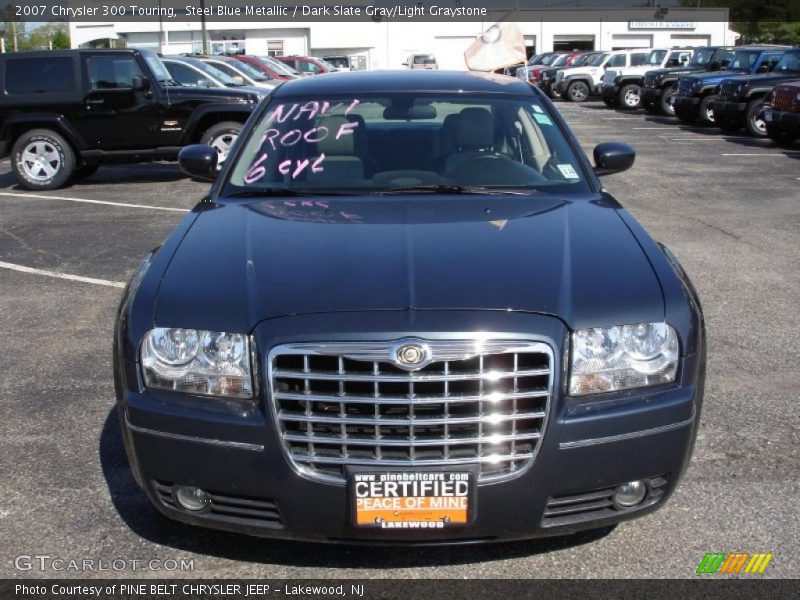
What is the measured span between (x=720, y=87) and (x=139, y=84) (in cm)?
1318

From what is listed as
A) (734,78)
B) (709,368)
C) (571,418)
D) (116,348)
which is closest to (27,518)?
(116,348)

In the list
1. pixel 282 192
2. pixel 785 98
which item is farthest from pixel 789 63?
pixel 282 192

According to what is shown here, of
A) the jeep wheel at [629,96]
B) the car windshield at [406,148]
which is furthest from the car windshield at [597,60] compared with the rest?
the car windshield at [406,148]

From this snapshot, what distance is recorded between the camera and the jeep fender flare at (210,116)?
1303 cm

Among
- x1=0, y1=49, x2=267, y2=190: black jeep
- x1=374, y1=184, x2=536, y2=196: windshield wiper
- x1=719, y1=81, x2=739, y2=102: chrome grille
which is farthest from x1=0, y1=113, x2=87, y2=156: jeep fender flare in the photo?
x1=719, y1=81, x2=739, y2=102: chrome grille

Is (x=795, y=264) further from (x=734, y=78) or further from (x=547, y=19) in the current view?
(x=547, y=19)

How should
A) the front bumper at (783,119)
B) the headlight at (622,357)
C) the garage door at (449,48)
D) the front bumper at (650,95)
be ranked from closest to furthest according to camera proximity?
1. the headlight at (622,357)
2. the front bumper at (783,119)
3. the front bumper at (650,95)
4. the garage door at (449,48)

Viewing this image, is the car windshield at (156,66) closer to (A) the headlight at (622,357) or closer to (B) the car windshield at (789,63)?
(A) the headlight at (622,357)

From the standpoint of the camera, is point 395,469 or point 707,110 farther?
point 707,110

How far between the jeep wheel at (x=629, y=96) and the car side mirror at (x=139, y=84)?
2037 cm

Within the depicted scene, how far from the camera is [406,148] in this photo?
4449 millimetres

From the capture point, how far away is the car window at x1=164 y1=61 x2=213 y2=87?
15.4 metres

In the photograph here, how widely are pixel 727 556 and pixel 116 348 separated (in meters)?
2.19

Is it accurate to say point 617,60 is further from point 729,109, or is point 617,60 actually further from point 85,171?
point 85,171
